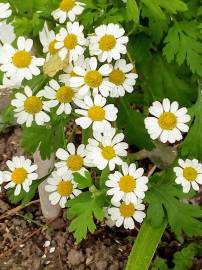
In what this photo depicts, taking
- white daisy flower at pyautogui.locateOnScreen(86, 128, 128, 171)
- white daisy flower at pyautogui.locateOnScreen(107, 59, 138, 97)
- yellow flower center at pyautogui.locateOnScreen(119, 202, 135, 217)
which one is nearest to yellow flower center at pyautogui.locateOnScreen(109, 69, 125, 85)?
white daisy flower at pyautogui.locateOnScreen(107, 59, 138, 97)

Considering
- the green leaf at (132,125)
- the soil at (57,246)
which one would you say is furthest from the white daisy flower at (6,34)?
the green leaf at (132,125)

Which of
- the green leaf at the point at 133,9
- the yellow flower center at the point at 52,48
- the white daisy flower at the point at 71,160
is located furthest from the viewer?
the white daisy flower at the point at 71,160

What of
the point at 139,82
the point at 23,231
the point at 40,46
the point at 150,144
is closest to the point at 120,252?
the point at 23,231

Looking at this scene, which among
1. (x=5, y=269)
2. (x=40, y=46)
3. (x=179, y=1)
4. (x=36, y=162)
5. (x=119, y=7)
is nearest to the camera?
(x=179, y=1)

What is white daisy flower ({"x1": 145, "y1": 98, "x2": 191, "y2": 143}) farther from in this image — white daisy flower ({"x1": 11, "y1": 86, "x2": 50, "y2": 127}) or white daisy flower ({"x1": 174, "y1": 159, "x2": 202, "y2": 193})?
white daisy flower ({"x1": 11, "y1": 86, "x2": 50, "y2": 127})

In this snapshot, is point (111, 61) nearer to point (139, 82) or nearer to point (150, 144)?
point (139, 82)

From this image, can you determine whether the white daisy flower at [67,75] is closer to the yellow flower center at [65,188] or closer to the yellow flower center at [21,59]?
the yellow flower center at [21,59]

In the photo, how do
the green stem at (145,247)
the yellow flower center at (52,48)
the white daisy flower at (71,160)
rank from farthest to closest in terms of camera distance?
the green stem at (145,247)
the white daisy flower at (71,160)
the yellow flower center at (52,48)

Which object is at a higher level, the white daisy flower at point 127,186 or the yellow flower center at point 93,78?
the yellow flower center at point 93,78
